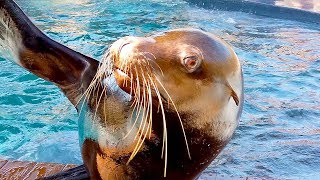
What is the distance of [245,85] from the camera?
337 inches

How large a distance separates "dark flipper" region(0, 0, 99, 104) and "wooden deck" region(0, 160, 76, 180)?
913 millimetres

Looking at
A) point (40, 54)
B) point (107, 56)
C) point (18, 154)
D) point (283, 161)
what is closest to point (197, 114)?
point (107, 56)

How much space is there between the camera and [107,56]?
2.44m

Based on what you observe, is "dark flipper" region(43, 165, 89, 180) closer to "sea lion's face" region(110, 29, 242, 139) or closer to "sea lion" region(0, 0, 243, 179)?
"sea lion" region(0, 0, 243, 179)

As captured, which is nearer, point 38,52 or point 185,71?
point 185,71

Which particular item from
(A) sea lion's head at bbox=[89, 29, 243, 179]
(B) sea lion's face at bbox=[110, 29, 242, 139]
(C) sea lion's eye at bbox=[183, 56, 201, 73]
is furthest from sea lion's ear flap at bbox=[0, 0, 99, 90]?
(C) sea lion's eye at bbox=[183, 56, 201, 73]

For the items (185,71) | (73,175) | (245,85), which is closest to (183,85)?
(185,71)

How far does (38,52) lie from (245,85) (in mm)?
5803

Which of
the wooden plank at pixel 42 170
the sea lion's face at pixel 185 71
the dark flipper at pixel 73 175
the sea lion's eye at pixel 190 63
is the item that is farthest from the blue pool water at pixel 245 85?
the sea lion's eye at pixel 190 63

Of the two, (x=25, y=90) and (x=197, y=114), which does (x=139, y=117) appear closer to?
(x=197, y=114)

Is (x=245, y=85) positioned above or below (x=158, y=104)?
below

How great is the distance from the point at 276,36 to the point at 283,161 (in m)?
7.27

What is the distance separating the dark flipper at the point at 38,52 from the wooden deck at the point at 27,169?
36.0 inches

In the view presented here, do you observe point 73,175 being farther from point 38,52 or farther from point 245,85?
point 245,85
